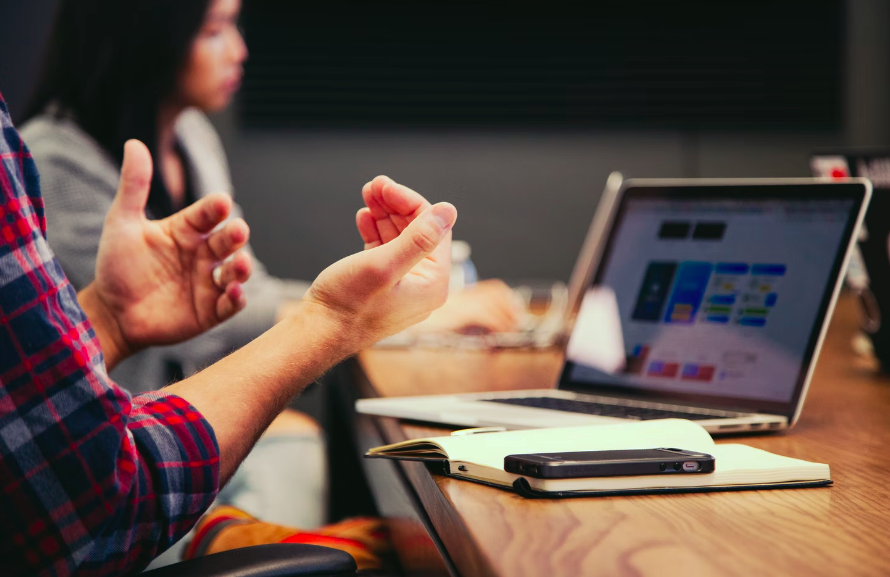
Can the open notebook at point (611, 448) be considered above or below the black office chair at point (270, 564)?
above

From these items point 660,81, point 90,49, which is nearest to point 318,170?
point 660,81

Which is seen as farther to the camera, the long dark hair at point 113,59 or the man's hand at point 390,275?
the long dark hair at point 113,59

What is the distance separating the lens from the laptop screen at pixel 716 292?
1.04 m

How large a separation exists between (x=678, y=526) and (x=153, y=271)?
2.88 feet

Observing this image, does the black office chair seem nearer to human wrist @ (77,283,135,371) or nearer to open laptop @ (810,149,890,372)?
human wrist @ (77,283,135,371)

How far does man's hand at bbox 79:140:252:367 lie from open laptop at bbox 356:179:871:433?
31 cm

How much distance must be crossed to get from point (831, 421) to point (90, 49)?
1687mm

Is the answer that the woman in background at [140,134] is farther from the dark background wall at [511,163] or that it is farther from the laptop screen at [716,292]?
the dark background wall at [511,163]

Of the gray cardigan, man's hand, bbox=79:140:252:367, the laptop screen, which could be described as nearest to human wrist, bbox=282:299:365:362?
man's hand, bbox=79:140:252:367

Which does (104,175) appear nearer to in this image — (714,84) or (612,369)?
(612,369)

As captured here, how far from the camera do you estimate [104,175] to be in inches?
76.4

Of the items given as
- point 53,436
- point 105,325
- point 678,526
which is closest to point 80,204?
point 105,325

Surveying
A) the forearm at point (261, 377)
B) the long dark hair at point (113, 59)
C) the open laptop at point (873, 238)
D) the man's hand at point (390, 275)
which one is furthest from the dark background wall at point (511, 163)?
the forearm at point (261, 377)

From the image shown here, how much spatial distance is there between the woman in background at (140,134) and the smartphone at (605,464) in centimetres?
111
